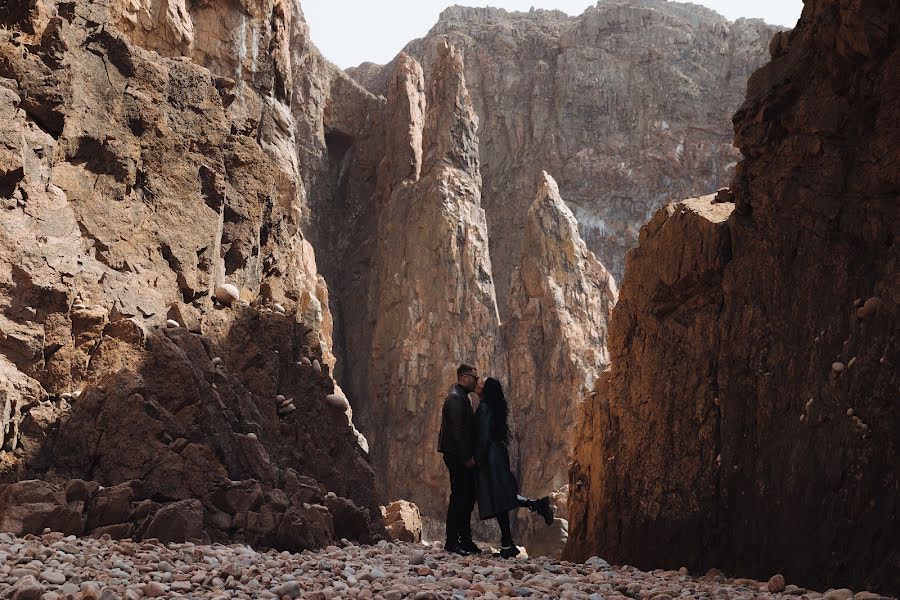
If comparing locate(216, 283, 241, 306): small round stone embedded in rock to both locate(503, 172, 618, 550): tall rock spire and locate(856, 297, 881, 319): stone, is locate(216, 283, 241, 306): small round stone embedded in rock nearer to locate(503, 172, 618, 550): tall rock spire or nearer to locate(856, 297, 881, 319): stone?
locate(856, 297, 881, 319): stone

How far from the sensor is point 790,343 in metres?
8.52

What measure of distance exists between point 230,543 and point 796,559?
5.33 meters

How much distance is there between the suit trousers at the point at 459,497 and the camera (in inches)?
391

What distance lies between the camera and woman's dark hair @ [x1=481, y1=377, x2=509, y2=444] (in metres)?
10.3

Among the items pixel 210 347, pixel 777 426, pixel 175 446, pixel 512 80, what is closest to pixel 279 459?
pixel 210 347

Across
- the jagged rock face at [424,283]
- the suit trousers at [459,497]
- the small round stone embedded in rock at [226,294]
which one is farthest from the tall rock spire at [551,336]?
the suit trousers at [459,497]

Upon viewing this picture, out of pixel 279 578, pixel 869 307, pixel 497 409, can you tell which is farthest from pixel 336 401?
pixel 869 307

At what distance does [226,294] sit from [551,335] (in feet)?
108

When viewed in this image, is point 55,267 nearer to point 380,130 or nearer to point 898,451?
point 898,451

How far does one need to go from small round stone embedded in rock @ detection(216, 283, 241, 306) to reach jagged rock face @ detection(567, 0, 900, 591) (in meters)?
5.93

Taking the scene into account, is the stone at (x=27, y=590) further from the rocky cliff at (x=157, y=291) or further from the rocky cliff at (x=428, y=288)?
the rocky cliff at (x=428, y=288)

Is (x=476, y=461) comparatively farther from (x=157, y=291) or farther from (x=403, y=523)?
(x=403, y=523)

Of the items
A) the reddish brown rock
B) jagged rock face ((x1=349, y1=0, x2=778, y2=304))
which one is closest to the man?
the reddish brown rock

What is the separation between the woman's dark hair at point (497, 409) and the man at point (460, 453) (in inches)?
10.5
